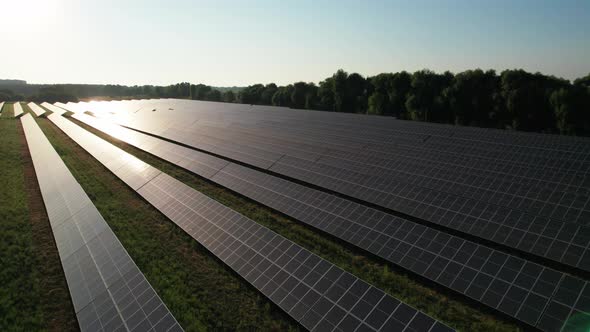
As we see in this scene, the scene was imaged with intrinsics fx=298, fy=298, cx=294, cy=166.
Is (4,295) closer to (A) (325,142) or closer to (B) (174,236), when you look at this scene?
(B) (174,236)

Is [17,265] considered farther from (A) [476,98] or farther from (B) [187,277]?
(A) [476,98]

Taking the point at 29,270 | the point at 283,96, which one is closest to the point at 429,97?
the point at 283,96

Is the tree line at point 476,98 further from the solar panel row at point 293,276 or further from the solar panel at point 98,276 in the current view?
the solar panel at point 98,276

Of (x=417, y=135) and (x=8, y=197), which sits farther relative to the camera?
(x=417, y=135)

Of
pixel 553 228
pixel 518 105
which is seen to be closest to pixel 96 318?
pixel 553 228

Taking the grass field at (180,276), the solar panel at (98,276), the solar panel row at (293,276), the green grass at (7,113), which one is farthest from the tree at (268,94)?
the solar panel row at (293,276)

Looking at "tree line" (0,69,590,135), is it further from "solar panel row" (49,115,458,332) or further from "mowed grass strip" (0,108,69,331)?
"mowed grass strip" (0,108,69,331)
